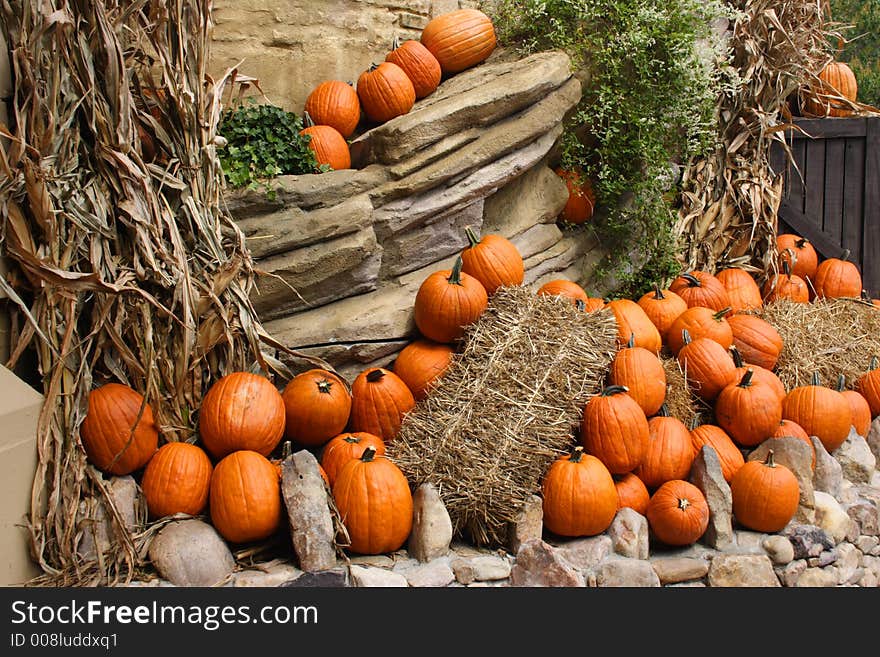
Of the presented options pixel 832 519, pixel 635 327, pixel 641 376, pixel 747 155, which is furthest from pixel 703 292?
pixel 832 519

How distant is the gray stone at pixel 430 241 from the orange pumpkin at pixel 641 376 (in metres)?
1.24

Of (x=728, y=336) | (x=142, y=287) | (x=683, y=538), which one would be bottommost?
(x=683, y=538)

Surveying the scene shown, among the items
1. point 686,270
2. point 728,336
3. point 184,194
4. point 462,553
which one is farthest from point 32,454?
point 686,270

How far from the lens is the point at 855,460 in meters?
4.83

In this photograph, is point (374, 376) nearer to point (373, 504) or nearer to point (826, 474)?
point (373, 504)

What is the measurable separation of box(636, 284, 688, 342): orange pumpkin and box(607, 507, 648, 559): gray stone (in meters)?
1.55

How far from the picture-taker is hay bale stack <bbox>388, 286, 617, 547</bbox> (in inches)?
151

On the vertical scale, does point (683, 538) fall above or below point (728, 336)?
below

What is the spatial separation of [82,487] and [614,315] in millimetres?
2974

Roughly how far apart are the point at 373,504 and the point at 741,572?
1797mm

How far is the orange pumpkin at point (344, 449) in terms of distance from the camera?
3994 millimetres

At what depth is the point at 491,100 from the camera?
4.95 meters

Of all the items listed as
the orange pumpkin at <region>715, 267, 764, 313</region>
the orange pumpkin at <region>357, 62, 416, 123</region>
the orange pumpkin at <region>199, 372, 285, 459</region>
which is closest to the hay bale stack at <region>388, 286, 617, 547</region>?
the orange pumpkin at <region>199, 372, 285, 459</region>

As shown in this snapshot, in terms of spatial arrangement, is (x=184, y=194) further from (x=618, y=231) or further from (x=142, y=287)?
(x=618, y=231)
